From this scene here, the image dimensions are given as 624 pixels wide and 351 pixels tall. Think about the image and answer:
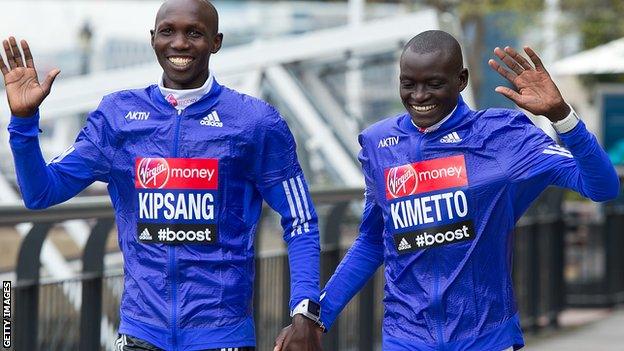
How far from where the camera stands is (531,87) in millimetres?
5117

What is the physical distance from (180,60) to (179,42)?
0.06 metres

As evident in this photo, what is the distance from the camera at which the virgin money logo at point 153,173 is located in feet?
17.5

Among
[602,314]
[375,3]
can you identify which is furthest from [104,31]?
[602,314]

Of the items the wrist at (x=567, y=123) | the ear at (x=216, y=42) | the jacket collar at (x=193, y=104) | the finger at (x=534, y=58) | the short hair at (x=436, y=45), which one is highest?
the ear at (x=216, y=42)

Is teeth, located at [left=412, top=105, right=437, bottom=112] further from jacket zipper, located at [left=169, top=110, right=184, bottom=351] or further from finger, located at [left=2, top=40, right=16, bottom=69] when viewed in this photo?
finger, located at [left=2, top=40, right=16, bottom=69]

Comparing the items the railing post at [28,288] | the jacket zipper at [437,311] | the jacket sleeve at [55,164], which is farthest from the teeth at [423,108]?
the railing post at [28,288]

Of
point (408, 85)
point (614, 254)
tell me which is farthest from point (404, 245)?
point (614, 254)

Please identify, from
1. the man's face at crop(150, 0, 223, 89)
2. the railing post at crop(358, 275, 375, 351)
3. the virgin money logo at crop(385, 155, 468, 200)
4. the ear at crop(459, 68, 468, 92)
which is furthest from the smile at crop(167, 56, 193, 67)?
the railing post at crop(358, 275, 375, 351)

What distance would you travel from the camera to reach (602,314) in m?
15.4

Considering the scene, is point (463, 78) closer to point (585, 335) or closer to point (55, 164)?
point (55, 164)

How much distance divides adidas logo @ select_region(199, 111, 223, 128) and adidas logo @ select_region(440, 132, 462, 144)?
2.48ft

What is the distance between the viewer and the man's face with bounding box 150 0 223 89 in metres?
5.39

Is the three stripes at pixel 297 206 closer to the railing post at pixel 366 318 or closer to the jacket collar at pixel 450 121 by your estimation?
the jacket collar at pixel 450 121

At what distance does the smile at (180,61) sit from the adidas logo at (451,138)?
2.93 ft
